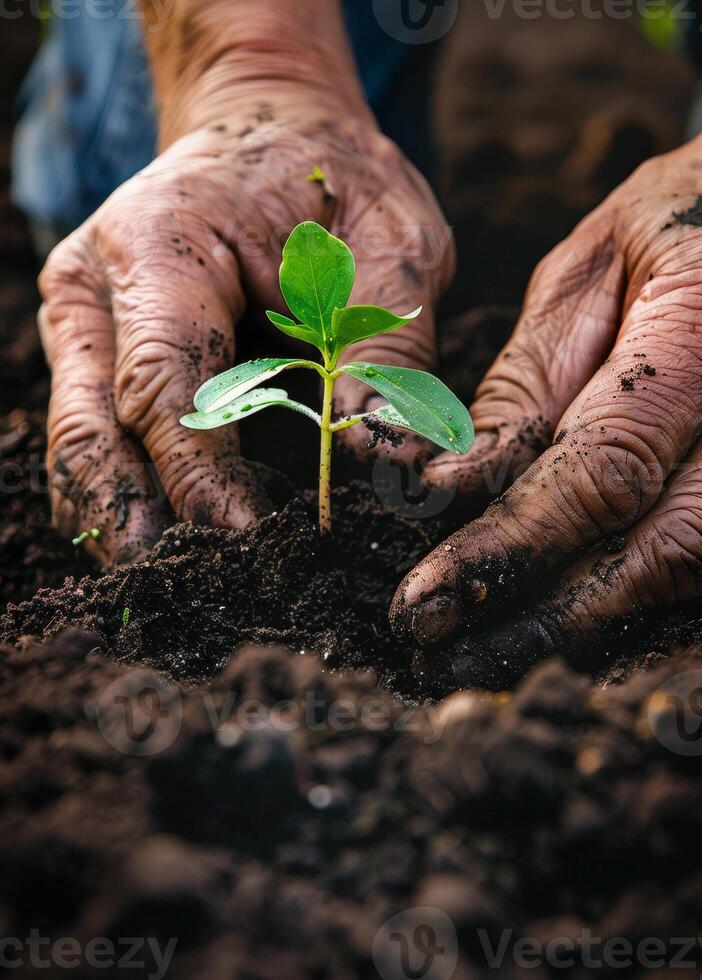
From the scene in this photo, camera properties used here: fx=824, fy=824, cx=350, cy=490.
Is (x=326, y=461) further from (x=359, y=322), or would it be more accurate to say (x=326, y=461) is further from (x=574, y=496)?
(x=574, y=496)

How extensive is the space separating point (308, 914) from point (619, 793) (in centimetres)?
32

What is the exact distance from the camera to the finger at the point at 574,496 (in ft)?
4.17

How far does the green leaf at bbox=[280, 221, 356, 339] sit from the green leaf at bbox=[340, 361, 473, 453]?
0.10m

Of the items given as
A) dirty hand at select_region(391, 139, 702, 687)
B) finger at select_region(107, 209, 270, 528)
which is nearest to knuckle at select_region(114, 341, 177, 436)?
finger at select_region(107, 209, 270, 528)

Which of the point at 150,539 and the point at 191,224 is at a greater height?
the point at 191,224

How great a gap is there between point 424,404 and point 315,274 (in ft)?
0.85

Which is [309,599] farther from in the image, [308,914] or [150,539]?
[308,914]

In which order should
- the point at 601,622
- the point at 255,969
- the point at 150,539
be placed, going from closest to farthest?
the point at 255,969 → the point at 601,622 → the point at 150,539

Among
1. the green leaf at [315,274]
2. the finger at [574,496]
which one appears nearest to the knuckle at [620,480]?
the finger at [574,496]

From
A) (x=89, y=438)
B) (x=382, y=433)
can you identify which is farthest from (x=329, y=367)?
(x=89, y=438)

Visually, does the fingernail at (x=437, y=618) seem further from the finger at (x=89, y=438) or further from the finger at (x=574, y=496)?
the finger at (x=89, y=438)

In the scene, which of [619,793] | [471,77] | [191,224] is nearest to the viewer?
[619,793]

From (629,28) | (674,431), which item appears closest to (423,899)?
(674,431)

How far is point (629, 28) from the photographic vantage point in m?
6.54
